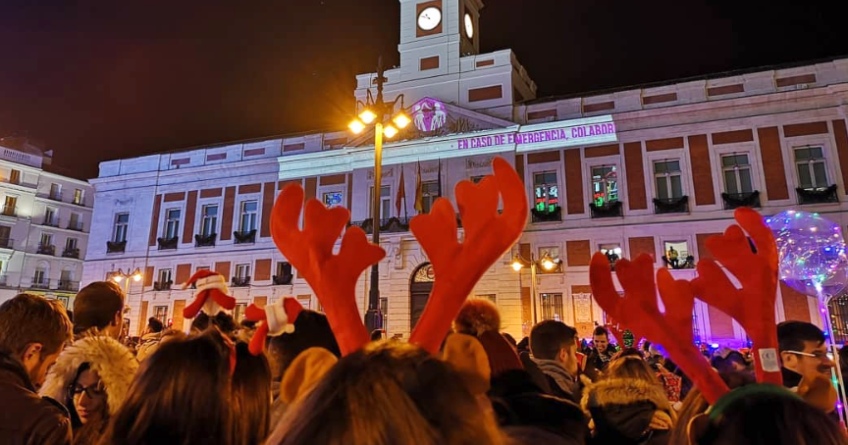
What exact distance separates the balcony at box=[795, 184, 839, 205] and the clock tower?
1108 centimetres

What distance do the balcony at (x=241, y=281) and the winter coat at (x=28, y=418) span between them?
23175mm

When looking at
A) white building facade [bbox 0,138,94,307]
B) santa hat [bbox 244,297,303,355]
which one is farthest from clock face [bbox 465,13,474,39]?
white building facade [bbox 0,138,94,307]

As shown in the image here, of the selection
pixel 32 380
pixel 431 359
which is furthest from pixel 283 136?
pixel 431 359

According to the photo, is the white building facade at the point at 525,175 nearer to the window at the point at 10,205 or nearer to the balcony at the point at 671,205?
the balcony at the point at 671,205

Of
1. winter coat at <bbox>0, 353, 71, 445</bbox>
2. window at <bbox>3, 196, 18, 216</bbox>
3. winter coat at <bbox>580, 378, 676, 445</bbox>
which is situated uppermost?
window at <bbox>3, 196, 18, 216</bbox>

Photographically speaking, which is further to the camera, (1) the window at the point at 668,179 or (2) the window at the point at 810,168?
(1) the window at the point at 668,179

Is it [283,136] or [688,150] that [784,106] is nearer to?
[688,150]

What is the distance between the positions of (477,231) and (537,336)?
8.44 ft

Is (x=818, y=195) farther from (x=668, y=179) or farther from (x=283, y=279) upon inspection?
(x=283, y=279)

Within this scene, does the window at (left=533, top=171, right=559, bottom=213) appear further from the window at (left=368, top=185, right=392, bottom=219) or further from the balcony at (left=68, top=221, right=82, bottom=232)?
the balcony at (left=68, top=221, right=82, bottom=232)

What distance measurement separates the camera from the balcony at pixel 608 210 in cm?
2016

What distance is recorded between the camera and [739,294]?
207 cm

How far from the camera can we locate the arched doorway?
21314 mm

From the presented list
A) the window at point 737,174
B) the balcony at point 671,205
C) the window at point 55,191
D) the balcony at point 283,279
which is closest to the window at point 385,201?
the balcony at point 283,279
